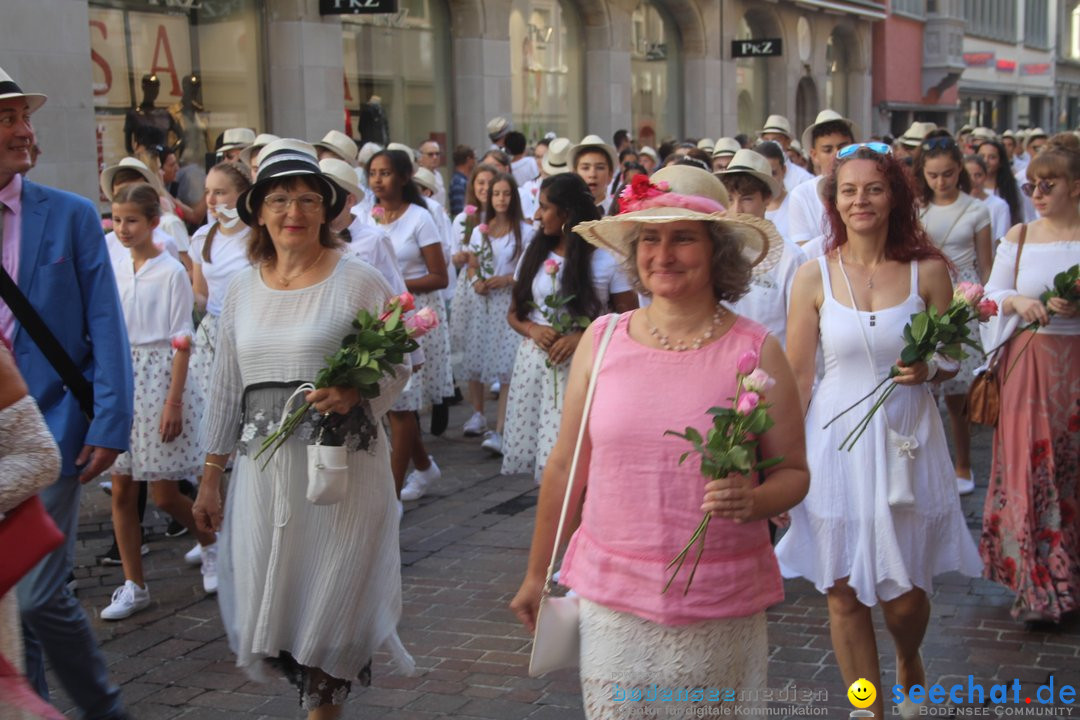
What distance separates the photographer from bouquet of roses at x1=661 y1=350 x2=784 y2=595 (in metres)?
3.21

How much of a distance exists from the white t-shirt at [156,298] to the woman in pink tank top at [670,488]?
3.95 meters

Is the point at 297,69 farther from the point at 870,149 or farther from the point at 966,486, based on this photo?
the point at 870,149

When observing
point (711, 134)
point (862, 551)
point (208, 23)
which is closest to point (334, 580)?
point (862, 551)

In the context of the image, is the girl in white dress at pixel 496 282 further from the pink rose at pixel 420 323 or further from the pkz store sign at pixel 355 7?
the pkz store sign at pixel 355 7

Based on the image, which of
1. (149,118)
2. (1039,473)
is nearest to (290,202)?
(1039,473)

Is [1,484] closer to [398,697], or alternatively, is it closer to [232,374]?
[232,374]

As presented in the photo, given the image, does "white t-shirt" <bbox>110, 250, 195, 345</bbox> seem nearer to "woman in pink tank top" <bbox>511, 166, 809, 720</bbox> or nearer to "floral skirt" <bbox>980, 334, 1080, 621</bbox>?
"woman in pink tank top" <bbox>511, 166, 809, 720</bbox>

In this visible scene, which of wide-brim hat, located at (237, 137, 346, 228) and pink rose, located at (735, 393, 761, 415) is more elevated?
wide-brim hat, located at (237, 137, 346, 228)

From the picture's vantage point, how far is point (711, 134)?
31.0m

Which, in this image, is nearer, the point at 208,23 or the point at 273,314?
the point at 273,314

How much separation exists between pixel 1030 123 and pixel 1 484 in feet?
188

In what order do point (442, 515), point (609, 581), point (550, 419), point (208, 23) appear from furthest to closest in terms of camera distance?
point (208, 23), point (442, 515), point (550, 419), point (609, 581)

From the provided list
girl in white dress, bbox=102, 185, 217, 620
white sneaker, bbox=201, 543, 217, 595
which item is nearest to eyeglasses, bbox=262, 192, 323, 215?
girl in white dress, bbox=102, 185, 217, 620

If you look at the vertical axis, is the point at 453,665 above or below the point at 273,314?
below
